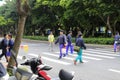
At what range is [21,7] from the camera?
32.7 feet

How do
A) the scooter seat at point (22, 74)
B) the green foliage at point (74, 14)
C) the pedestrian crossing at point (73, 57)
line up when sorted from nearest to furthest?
the scooter seat at point (22, 74), the pedestrian crossing at point (73, 57), the green foliage at point (74, 14)

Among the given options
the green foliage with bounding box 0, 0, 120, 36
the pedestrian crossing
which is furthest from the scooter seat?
the green foliage with bounding box 0, 0, 120, 36

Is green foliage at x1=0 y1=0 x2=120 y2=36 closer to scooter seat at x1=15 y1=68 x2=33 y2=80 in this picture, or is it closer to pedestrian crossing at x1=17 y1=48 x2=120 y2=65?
pedestrian crossing at x1=17 y1=48 x2=120 y2=65

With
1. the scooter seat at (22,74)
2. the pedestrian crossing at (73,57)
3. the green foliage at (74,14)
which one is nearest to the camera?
the scooter seat at (22,74)

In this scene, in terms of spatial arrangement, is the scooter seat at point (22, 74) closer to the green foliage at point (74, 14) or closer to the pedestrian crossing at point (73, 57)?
the pedestrian crossing at point (73, 57)

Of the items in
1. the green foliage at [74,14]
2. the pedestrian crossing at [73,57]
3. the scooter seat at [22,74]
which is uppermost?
the green foliage at [74,14]

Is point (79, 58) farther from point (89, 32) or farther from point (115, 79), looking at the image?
point (89, 32)

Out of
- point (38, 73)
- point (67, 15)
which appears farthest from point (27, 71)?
point (67, 15)

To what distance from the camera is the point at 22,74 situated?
15.4 ft

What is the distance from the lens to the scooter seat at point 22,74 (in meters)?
4.63

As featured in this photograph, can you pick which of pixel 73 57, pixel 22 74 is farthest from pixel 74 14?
A: pixel 22 74

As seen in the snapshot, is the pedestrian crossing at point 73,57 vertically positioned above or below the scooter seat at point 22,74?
below

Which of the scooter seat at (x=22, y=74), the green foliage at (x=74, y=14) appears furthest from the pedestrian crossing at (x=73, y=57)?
the green foliage at (x=74, y=14)

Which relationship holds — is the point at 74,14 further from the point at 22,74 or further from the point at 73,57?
the point at 22,74
